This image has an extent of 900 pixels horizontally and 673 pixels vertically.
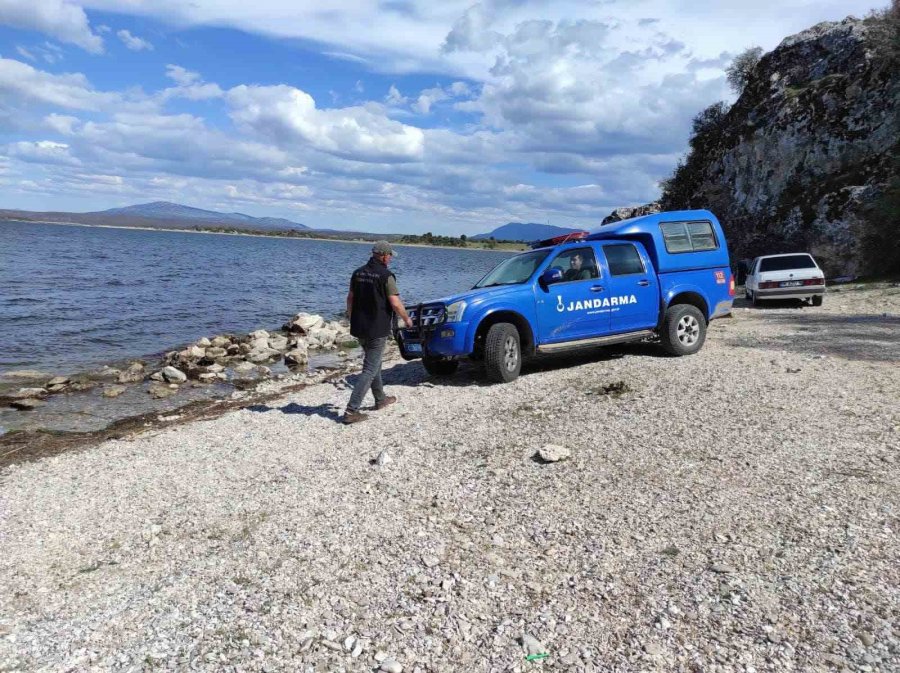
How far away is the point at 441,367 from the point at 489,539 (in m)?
6.26

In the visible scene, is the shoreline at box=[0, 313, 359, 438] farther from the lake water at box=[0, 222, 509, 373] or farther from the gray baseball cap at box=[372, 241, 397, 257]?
the gray baseball cap at box=[372, 241, 397, 257]

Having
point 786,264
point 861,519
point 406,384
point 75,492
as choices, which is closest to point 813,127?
point 786,264

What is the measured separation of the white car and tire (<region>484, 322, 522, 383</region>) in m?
12.5

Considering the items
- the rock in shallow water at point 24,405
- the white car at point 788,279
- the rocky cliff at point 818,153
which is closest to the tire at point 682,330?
Result: the white car at point 788,279

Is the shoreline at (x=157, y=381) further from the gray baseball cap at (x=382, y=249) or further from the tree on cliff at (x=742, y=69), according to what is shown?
the tree on cliff at (x=742, y=69)

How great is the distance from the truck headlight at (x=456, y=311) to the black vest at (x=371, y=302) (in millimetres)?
1560

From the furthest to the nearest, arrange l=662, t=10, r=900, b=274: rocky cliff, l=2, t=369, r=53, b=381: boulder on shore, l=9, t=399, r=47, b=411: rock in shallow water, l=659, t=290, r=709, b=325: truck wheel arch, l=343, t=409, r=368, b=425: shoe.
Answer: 1. l=662, t=10, r=900, b=274: rocky cliff
2. l=2, t=369, r=53, b=381: boulder on shore
3. l=9, t=399, r=47, b=411: rock in shallow water
4. l=659, t=290, r=709, b=325: truck wheel arch
5. l=343, t=409, r=368, b=425: shoe

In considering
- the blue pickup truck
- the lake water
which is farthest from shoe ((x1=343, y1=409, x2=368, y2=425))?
the lake water

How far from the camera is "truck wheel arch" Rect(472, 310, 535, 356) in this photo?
969 centimetres

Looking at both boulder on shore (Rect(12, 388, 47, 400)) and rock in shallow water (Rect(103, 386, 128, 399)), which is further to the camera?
rock in shallow water (Rect(103, 386, 128, 399))

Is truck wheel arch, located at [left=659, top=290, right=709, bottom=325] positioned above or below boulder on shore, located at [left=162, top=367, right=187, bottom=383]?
above

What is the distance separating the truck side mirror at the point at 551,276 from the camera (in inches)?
384

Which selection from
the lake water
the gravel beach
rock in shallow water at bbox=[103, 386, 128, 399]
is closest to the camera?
the gravel beach

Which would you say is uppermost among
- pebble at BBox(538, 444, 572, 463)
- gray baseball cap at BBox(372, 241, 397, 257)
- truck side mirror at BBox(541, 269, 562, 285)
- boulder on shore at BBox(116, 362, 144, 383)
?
gray baseball cap at BBox(372, 241, 397, 257)
